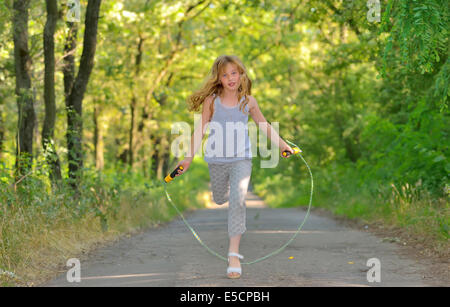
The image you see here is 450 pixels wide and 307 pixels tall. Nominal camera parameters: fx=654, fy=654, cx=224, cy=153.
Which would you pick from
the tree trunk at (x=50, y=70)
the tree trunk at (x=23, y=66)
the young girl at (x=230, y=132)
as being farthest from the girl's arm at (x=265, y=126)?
the tree trunk at (x=23, y=66)

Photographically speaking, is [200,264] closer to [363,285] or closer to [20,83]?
[363,285]

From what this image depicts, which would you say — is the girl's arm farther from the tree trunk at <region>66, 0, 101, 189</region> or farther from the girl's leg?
the tree trunk at <region>66, 0, 101, 189</region>

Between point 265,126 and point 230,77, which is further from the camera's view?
point 265,126

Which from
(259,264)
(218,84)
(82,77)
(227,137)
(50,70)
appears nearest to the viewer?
(227,137)

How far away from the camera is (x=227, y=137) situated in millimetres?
6551

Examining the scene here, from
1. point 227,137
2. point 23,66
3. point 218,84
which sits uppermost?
point 23,66

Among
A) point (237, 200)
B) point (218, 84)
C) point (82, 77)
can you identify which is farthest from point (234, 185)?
point (82, 77)

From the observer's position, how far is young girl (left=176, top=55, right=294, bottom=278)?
656 cm

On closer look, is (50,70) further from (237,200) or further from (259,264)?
(237,200)

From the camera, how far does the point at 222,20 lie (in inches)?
1001

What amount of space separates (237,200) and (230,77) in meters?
1.24

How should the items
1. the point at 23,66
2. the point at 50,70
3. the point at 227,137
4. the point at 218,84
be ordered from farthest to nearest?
the point at 23,66
the point at 50,70
the point at 218,84
the point at 227,137

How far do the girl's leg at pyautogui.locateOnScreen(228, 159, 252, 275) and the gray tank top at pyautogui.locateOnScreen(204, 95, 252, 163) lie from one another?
0.10 meters
